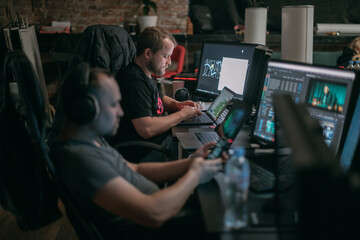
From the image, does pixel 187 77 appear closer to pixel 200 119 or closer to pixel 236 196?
pixel 200 119

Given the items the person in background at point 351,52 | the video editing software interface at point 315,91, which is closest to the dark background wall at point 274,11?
the person in background at point 351,52

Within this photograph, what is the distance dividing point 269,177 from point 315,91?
0.39 m

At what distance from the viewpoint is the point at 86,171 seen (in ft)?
3.66

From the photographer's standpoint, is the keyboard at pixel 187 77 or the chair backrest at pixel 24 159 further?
the keyboard at pixel 187 77

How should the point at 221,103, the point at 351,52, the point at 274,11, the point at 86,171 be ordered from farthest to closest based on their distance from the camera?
the point at 274,11 < the point at 351,52 < the point at 221,103 < the point at 86,171

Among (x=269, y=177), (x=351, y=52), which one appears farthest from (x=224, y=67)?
(x=351, y=52)

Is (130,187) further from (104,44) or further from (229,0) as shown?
(229,0)

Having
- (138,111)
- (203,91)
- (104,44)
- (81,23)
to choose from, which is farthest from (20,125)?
(81,23)

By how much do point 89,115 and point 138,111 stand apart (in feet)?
3.18

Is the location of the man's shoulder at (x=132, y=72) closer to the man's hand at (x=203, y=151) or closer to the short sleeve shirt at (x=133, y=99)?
the short sleeve shirt at (x=133, y=99)

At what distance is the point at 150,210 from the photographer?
1141 mm

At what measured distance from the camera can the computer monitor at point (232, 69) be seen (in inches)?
87.7

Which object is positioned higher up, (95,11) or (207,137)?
(95,11)

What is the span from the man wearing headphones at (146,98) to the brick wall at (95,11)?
3.57 m
